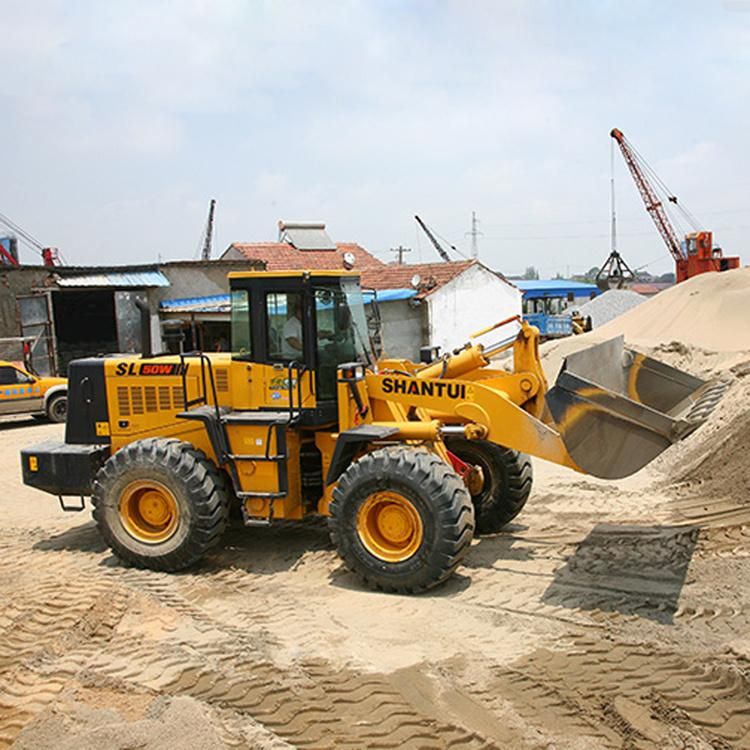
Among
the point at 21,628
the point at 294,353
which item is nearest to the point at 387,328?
the point at 294,353

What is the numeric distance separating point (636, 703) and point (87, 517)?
→ 21.8 ft

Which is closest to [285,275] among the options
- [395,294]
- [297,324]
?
[297,324]

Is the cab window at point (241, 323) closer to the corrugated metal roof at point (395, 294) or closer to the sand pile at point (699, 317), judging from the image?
the sand pile at point (699, 317)

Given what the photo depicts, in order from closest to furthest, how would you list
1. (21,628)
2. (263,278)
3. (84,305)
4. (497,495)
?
(21,628) → (263,278) → (497,495) → (84,305)

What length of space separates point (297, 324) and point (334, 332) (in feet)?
1.09

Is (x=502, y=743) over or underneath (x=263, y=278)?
underneath

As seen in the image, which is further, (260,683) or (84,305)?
(84,305)

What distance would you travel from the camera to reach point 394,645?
213 inches

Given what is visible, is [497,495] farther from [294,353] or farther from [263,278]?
[263,278]

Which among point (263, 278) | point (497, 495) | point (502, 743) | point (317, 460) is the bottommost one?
point (502, 743)

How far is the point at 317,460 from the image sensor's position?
24.0 feet

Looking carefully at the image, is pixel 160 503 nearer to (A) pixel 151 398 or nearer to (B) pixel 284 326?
(A) pixel 151 398

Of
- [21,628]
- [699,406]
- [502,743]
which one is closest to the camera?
[502,743]

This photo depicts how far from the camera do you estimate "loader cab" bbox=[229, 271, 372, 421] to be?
6.92 meters
